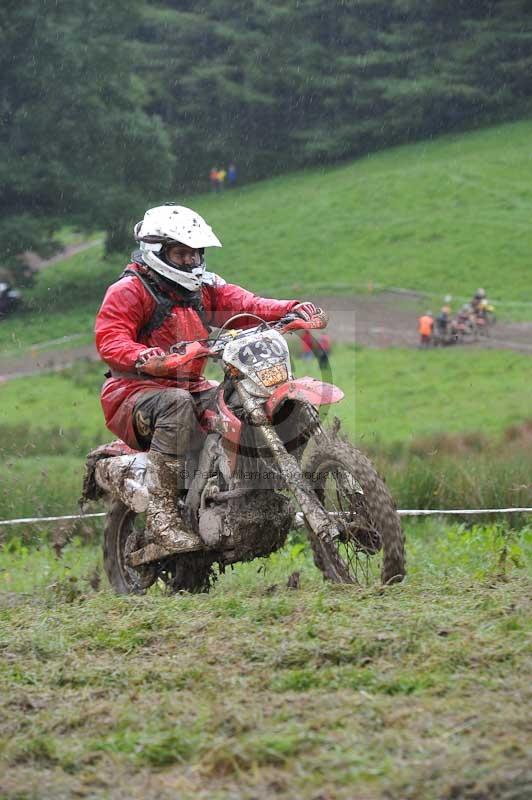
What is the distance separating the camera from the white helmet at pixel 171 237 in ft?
26.3

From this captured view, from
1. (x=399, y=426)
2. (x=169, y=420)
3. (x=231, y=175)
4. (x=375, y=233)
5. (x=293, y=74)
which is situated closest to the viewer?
(x=169, y=420)

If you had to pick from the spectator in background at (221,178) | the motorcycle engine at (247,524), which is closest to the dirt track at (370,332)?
the spectator in background at (221,178)

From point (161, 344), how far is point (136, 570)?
1477mm

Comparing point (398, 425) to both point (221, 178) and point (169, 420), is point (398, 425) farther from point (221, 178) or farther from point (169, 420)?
point (221, 178)

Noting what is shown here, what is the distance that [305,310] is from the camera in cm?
820

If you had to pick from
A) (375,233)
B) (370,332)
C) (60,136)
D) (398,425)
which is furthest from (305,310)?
(375,233)

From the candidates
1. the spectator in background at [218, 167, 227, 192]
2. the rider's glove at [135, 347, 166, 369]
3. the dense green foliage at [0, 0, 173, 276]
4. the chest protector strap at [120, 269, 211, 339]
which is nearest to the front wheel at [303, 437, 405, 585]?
the rider's glove at [135, 347, 166, 369]

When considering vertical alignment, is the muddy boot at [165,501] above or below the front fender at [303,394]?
below

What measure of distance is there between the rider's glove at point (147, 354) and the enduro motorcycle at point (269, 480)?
0.11 meters

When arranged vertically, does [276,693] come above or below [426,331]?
above

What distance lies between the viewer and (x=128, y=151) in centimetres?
4303

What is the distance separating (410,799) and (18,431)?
704 inches

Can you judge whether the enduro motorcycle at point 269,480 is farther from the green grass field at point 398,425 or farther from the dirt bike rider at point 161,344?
the green grass field at point 398,425

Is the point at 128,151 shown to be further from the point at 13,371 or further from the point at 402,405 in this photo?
the point at 402,405
